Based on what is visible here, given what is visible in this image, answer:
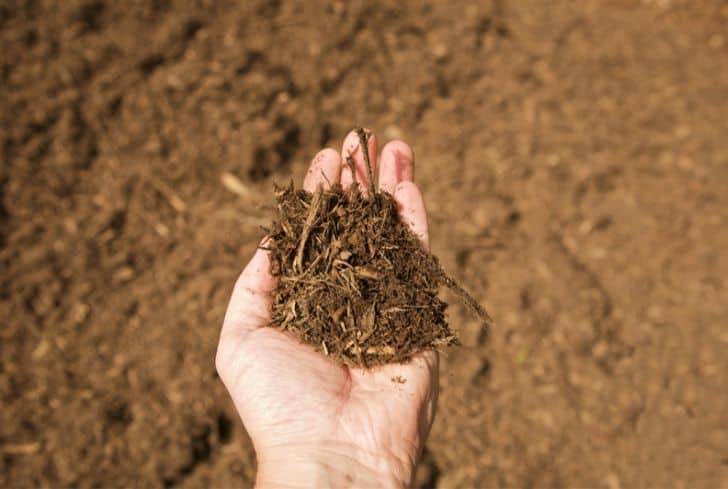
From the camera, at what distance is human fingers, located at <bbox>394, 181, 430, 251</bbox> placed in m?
2.85

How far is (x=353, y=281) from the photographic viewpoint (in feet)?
8.29

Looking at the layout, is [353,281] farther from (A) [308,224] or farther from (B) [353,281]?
(A) [308,224]

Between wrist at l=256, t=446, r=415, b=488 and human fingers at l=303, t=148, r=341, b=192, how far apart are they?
1275mm

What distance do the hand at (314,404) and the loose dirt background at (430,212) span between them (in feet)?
4.66

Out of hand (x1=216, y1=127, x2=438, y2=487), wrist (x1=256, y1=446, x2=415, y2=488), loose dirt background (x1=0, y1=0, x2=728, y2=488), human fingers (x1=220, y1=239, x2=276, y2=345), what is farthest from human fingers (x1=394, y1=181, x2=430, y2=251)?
loose dirt background (x1=0, y1=0, x2=728, y2=488)

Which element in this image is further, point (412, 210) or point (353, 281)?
point (412, 210)

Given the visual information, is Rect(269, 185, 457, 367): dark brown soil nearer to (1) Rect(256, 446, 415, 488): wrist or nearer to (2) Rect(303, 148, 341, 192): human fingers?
(2) Rect(303, 148, 341, 192): human fingers

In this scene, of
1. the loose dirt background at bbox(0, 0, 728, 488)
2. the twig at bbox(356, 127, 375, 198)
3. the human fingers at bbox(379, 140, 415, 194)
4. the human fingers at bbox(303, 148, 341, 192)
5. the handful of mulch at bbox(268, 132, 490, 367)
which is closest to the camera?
the handful of mulch at bbox(268, 132, 490, 367)

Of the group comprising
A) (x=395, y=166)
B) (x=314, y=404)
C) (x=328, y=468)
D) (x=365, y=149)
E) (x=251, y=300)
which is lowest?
(x=328, y=468)

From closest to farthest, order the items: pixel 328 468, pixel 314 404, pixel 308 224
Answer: pixel 328 468 < pixel 314 404 < pixel 308 224

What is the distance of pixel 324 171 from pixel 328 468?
57.3 inches

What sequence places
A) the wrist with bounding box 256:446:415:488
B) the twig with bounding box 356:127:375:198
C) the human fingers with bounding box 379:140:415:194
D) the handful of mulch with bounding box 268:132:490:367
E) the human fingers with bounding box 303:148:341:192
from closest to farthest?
the wrist with bounding box 256:446:415:488, the handful of mulch with bounding box 268:132:490:367, the twig with bounding box 356:127:375:198, the human fingers with bounding box 303:148:341:192, the human fingers with bounding box 379:140:415:194

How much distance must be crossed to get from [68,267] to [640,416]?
4205mm

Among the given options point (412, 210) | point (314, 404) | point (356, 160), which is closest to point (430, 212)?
point (356, 160)
